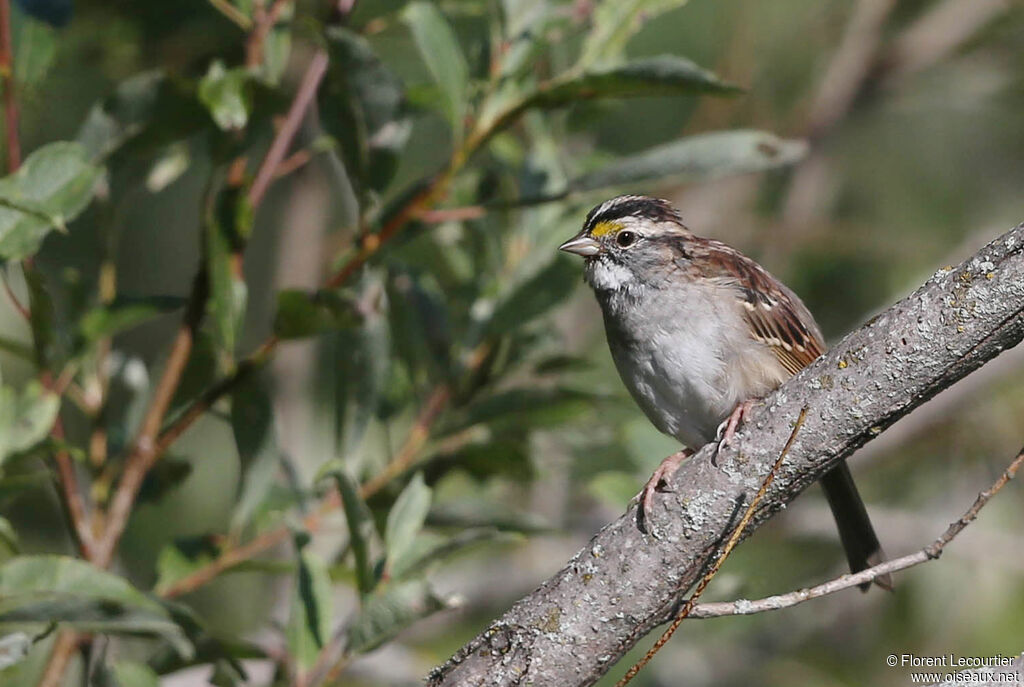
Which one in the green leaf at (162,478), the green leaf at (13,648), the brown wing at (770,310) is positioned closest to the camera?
the green leaf at (13,648)

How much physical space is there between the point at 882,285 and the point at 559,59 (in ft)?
7.07

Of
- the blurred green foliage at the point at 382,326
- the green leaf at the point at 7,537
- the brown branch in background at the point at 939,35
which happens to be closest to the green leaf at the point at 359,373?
the blurred green foliage at the point at 382,326

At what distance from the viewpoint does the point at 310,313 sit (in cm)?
258

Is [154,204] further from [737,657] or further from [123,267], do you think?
[737,657]

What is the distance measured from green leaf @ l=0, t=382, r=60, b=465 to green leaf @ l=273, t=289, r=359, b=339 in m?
0.46

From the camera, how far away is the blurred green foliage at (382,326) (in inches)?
98.7

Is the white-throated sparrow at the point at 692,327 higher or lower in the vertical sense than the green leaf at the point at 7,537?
higher

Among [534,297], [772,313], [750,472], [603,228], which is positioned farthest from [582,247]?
[750,472]

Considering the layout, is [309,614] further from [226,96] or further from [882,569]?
[882,569]

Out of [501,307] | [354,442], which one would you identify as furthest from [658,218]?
[354,442]

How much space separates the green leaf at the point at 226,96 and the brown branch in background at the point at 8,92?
1.15ft

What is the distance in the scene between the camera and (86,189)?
232 centimetres

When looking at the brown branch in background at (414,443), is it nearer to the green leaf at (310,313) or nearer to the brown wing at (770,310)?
the green leaf at (310,313)

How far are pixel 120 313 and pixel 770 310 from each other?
1.50 m
